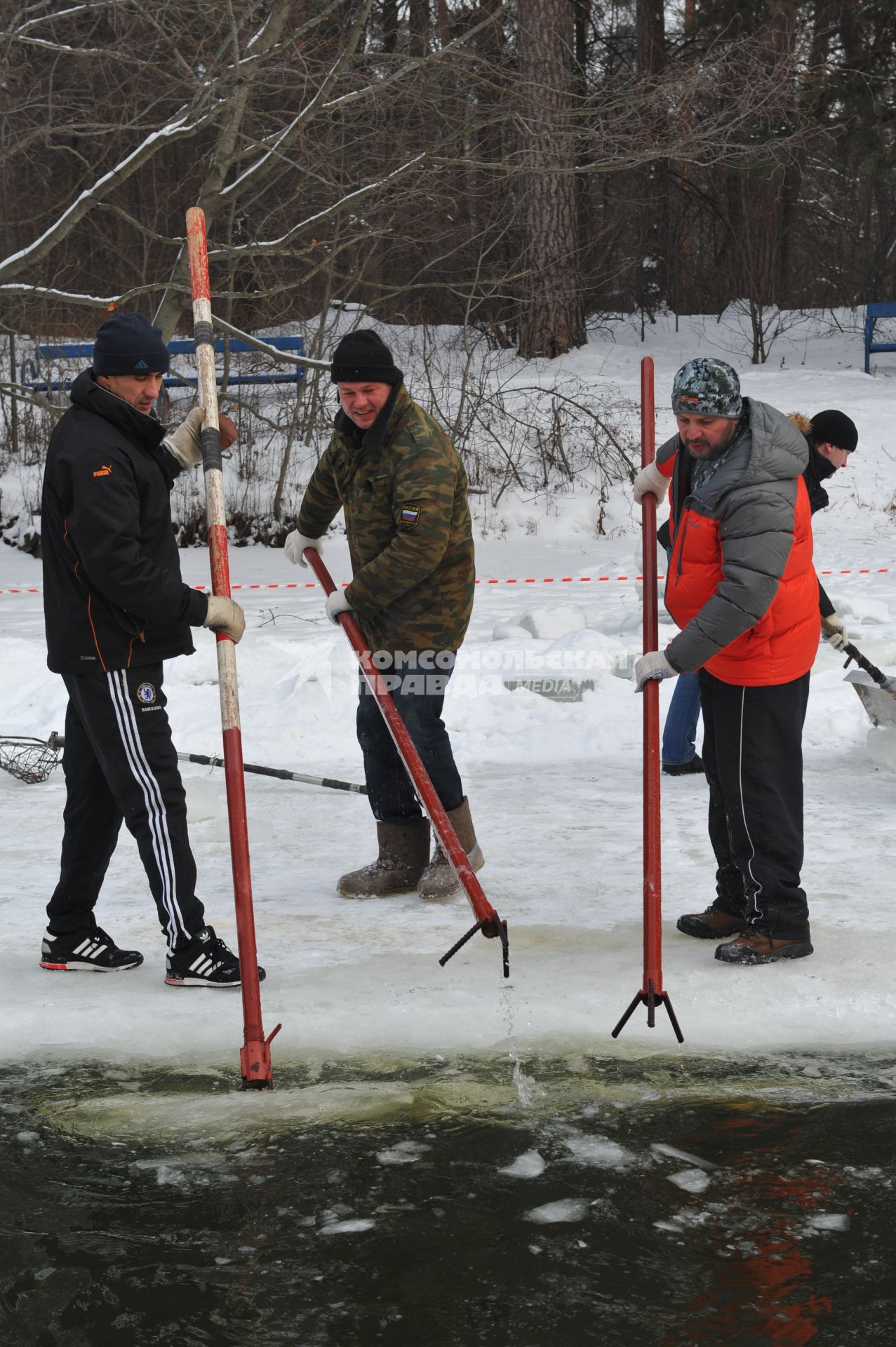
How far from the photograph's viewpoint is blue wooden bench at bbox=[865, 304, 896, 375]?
1792 cm

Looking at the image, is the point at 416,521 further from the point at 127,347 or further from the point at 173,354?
the point at 173,354

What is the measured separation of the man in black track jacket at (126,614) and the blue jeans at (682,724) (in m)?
2.98

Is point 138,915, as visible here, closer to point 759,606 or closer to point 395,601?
point 395,601

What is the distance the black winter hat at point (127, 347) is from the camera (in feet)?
12.5

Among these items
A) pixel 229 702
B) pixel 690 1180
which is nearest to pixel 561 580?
pixel 229 702

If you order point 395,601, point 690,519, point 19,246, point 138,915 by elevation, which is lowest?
point 138,915

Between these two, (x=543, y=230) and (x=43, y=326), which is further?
(x=543, y=230)

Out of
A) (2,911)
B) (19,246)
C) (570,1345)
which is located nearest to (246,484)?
(19,246)

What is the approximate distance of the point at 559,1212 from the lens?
2.91 meters

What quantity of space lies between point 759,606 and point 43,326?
12.3 meters

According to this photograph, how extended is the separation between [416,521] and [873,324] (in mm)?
15548

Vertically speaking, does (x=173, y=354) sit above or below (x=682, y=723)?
above

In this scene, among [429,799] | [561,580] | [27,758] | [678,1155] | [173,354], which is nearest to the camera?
[678,1155]

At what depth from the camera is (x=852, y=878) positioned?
5.03 metres
